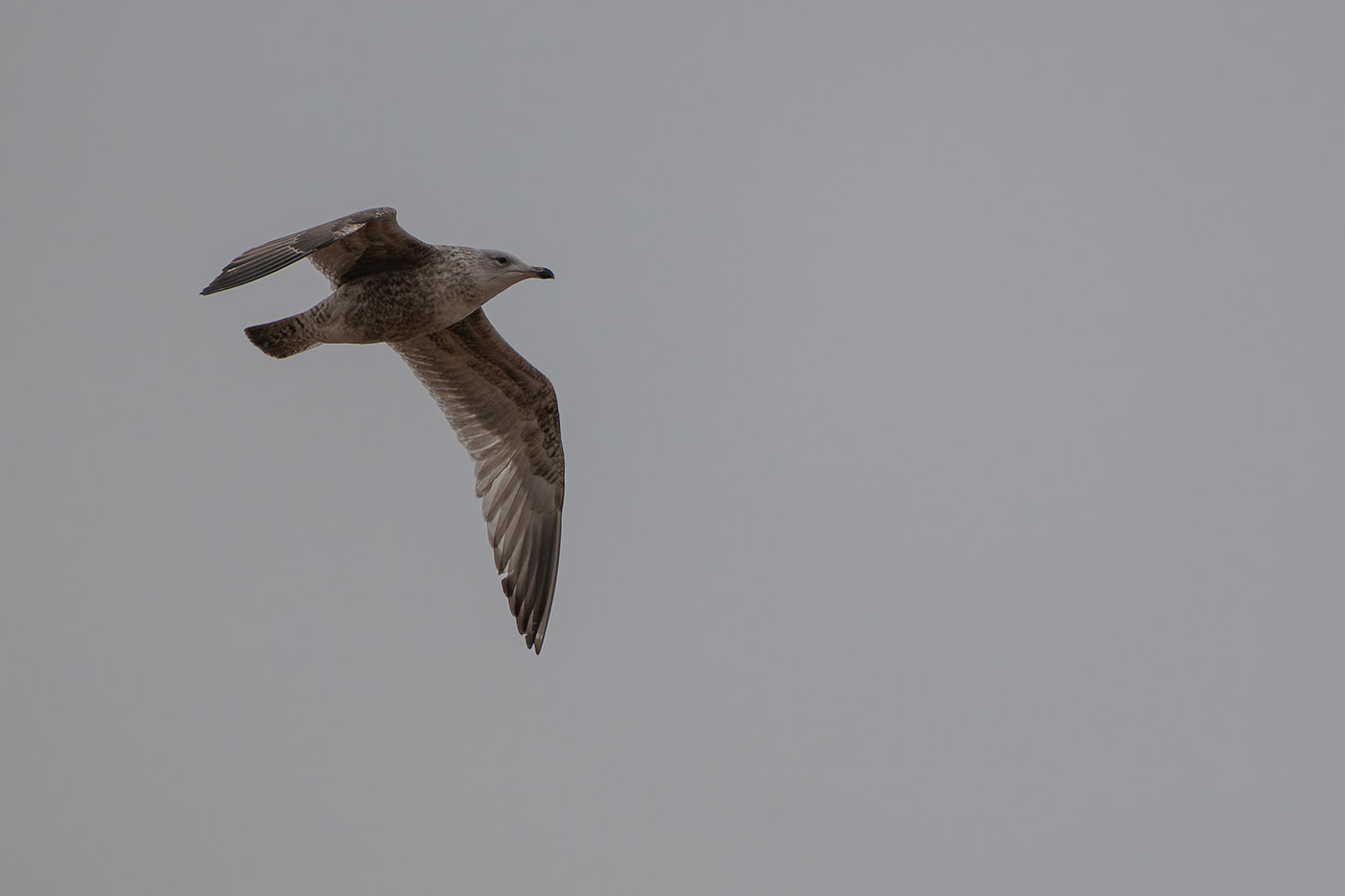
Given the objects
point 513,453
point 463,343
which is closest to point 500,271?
point 463,343

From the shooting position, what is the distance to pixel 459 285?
28.7ft

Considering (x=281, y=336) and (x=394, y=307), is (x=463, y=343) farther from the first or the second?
(x=281, y=336)

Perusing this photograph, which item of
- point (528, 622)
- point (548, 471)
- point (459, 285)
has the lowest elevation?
point (528, 622)

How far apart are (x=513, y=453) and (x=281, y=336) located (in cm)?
201

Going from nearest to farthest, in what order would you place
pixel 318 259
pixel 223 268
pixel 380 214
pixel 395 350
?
1. pixel 223 268
2. pixel 380 214
3. pixel 318 259
4. pixel 395 350

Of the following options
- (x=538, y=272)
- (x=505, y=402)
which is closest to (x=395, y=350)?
(x=505, y=402)

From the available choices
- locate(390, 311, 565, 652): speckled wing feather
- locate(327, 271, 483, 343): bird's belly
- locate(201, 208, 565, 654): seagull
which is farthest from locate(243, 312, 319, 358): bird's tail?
locate(390, 311, 565, 652): speckled wing feather

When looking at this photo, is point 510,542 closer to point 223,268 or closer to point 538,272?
point 538,272

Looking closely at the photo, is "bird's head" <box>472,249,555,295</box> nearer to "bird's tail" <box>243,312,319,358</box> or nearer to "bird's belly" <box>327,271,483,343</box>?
"bird's belly" <box>327,271,483,343</box>

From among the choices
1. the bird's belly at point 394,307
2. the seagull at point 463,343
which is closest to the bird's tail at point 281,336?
the seagull at point 463,343

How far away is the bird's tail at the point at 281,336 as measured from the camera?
29.9 ft

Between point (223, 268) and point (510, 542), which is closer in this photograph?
point (223, 268)

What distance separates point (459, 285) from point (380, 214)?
66 centimetres

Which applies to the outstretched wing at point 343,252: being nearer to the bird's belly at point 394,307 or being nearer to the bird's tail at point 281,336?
the bird's belly at point 394,307
